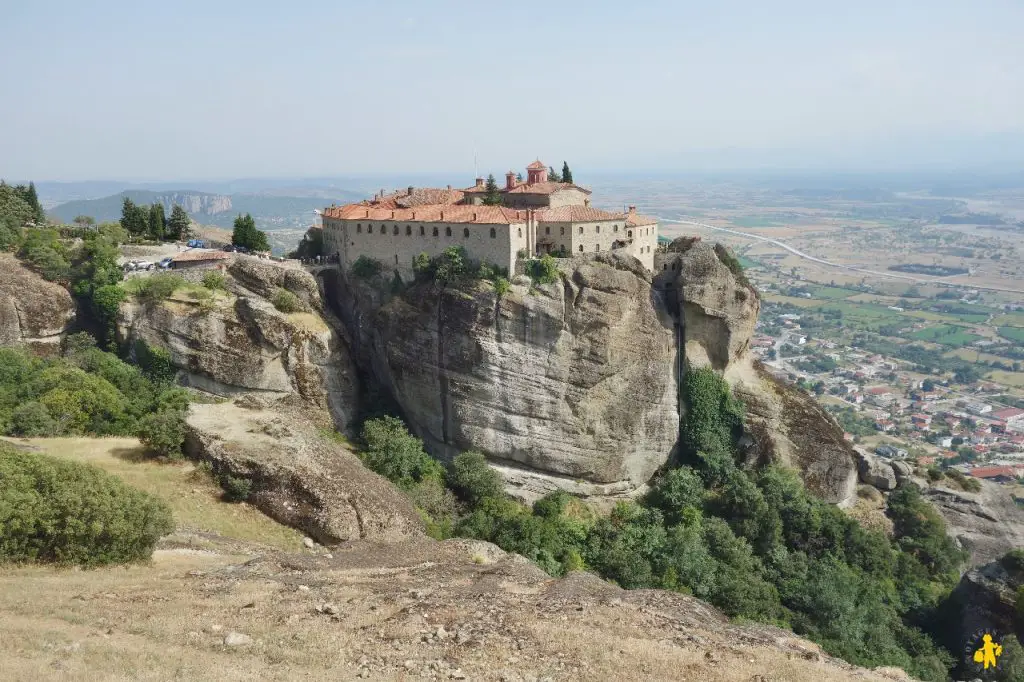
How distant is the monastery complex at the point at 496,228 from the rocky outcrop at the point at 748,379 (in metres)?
3.18

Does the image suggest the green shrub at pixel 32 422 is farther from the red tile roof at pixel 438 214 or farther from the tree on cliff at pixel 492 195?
the tree on cliff at pixel 492 195

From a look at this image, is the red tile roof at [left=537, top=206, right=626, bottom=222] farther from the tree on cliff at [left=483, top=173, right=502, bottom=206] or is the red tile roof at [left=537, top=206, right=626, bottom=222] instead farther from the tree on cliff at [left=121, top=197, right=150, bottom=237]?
the tree on cliff at [left=121, top=197, right=150, bottom=237]

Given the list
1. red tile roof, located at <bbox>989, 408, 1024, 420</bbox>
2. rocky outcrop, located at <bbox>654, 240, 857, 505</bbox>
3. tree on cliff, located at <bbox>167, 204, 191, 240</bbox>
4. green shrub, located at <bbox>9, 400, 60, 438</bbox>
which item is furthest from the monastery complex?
red tile roof, located at <bbox>989, 408, 1024, 420</bbox>

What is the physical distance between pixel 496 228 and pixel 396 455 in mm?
11675

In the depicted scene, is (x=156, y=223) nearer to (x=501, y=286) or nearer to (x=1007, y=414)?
(x=501, y=286)

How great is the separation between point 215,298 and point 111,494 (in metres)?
21.0

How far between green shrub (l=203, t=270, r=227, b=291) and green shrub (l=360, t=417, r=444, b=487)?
10139 millimetres

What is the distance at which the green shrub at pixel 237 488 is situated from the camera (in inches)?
875

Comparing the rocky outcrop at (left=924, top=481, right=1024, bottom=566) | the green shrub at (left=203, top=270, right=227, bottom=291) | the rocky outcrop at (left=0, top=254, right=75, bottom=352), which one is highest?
the green shrub at (left=203, top=270, right=227, bottom=291)

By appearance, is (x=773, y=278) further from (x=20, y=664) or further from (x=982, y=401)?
(x=20, y=664)

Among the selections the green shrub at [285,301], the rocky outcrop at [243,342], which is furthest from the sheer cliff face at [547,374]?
the green shrub at [285,301]

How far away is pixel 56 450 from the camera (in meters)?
23.4

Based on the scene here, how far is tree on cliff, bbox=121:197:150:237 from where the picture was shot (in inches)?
1769

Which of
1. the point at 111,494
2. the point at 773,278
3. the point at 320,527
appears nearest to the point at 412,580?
the point at 320,527
